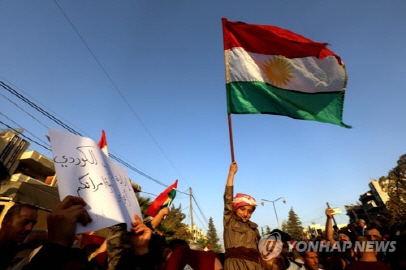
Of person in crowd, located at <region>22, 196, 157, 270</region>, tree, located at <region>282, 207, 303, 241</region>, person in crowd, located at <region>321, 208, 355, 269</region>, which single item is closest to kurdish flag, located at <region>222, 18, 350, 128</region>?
person in crowd, located at <region>321, 208, 355, 269</region>

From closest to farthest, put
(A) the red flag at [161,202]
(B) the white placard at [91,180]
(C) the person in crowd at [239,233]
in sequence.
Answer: (B) the white placard at [91,180]
(C) the person in crowd at [239,233]
(A) the red flag at [161,202]

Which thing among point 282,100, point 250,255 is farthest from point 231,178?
point 282,100

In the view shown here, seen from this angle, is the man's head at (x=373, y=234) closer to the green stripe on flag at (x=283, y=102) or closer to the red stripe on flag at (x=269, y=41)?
the green stripe on flag at (x=283, y=102)

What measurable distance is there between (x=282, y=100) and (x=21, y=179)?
15.7 meters

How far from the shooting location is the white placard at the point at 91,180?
5.44ft

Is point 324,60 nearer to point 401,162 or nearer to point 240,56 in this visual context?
point 240,56

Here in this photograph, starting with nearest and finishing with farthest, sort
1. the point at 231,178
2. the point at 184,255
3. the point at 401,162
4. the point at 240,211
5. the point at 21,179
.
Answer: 1. the point at 184,255
2. the point at 240,211
3. the point at 231,178
4. the point at 21,179
5. the point at 401,162

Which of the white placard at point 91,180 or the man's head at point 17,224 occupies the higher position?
the white placard at point 91,180

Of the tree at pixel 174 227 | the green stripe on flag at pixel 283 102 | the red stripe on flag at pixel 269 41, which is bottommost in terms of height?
the tree at pixel 174 227

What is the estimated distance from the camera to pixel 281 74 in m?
5.29

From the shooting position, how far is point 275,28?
5.31 m

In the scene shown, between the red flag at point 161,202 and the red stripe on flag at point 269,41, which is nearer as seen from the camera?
the red stripe on flag at point 269,41

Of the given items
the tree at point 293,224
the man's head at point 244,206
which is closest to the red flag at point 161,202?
the man's head at point 244,206

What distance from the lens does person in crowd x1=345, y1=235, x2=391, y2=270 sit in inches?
125
